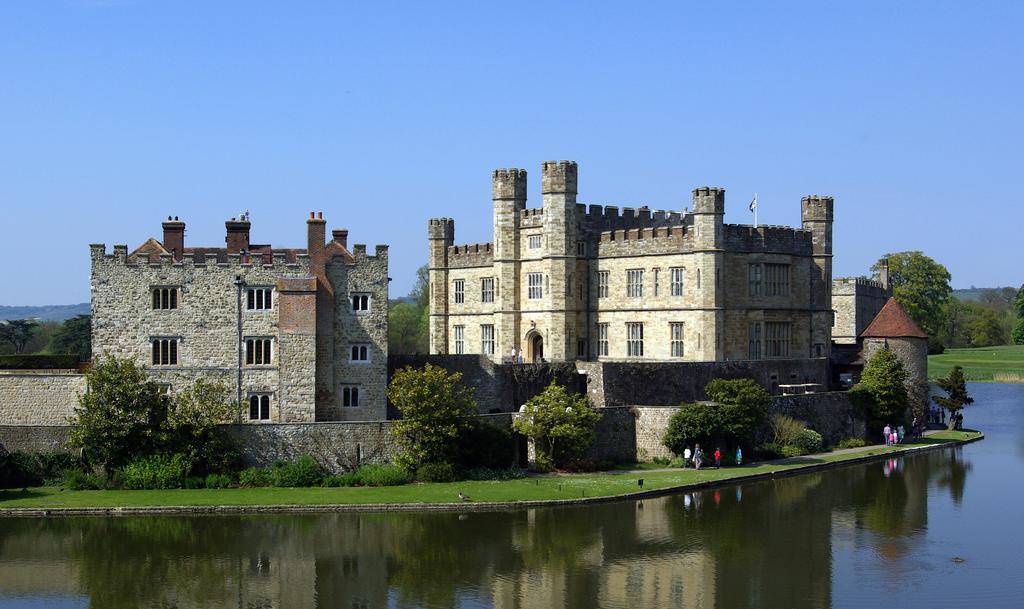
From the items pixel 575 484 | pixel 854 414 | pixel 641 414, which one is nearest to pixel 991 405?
pixel 854 414

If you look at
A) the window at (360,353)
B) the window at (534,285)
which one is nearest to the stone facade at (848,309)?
the window at (534,285)

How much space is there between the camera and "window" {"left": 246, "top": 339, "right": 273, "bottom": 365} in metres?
46.7

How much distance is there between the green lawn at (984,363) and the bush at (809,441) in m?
40.9

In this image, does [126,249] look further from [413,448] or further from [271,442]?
[413,448]

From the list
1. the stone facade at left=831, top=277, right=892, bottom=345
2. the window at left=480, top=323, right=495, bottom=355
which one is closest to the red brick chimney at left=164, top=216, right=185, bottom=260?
the window at left=480, top=323, right=495, bottom=355

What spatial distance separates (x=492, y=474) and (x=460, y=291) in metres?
21.8

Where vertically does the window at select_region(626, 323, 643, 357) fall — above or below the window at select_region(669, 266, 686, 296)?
below

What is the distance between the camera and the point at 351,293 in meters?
47.8

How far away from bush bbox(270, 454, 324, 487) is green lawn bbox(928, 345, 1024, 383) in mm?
59980

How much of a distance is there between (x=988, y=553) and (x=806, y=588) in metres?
7.46

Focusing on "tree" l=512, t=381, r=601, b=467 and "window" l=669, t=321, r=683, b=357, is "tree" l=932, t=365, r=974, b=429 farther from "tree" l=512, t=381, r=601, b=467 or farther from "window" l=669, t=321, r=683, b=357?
"tree" l=512, t=381, r=601, b=467

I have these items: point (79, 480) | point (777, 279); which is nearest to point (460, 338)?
point (777, 279)

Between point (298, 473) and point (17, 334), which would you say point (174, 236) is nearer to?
point (298, 473)

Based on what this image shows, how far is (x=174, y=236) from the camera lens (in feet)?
161
